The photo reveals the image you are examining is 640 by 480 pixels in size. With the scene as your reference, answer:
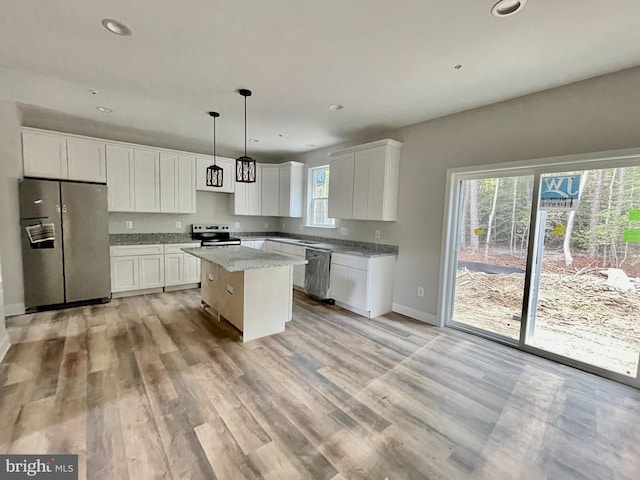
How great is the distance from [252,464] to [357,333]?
2022 mm

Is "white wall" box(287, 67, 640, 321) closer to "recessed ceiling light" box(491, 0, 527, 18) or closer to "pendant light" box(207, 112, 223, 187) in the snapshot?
"recessed ceiling light" box(491, 0, 527, 18)

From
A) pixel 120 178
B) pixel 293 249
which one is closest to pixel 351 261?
pixel 293 249

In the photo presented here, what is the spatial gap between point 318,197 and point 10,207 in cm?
446

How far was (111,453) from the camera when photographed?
1.66m

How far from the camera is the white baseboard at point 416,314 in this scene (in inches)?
148

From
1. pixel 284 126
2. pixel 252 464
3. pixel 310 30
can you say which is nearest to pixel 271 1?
pixel 310 30

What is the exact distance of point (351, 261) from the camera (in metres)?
4.12

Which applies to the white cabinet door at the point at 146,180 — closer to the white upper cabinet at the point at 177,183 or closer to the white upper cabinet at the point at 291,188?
the white upper cabinet at the point at 177,183

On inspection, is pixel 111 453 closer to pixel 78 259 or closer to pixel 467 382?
pixel 467 382

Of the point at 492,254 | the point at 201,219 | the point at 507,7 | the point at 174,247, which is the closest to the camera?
the point at 507,7

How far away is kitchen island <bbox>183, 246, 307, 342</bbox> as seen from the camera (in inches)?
124

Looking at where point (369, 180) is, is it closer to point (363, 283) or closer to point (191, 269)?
point (363, 283)

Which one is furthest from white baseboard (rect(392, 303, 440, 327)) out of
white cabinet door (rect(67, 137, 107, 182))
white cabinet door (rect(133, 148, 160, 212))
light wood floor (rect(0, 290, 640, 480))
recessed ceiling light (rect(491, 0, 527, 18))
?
white cabinet door (rect(67, 137, 107, 182))

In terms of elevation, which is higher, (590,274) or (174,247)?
(590,274)
